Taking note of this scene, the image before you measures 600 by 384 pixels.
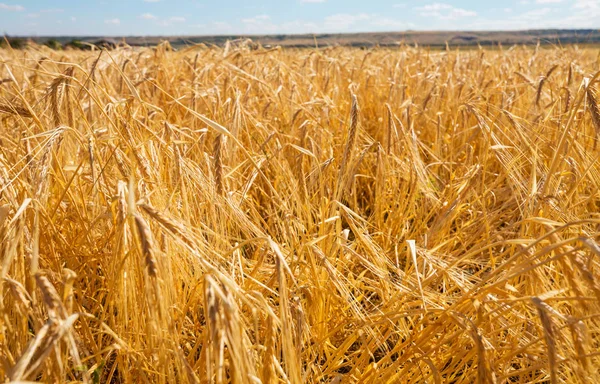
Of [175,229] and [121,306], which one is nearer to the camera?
[175,229]

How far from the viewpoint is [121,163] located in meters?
1.08

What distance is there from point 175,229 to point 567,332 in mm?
712

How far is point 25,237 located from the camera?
0.96 metres

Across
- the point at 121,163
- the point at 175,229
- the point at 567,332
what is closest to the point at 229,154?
the point at 121,163

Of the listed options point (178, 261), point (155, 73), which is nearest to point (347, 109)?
point (155, 73)

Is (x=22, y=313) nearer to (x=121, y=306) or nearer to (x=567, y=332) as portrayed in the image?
(x=121, y=306)

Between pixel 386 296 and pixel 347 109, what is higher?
pixel 347 109

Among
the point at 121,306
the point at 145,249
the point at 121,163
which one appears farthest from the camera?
the point at 121,163

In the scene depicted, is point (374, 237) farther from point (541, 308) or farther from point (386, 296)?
point (541, 308)

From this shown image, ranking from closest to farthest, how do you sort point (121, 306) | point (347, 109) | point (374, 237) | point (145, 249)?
point (145, 249) < point (121, 306) < point (374, 237) < point (347, 109)

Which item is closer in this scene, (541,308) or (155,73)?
(541,308)

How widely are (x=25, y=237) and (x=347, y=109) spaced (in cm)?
182

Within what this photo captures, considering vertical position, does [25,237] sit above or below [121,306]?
above

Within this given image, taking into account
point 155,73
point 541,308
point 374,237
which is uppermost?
point 155,73
